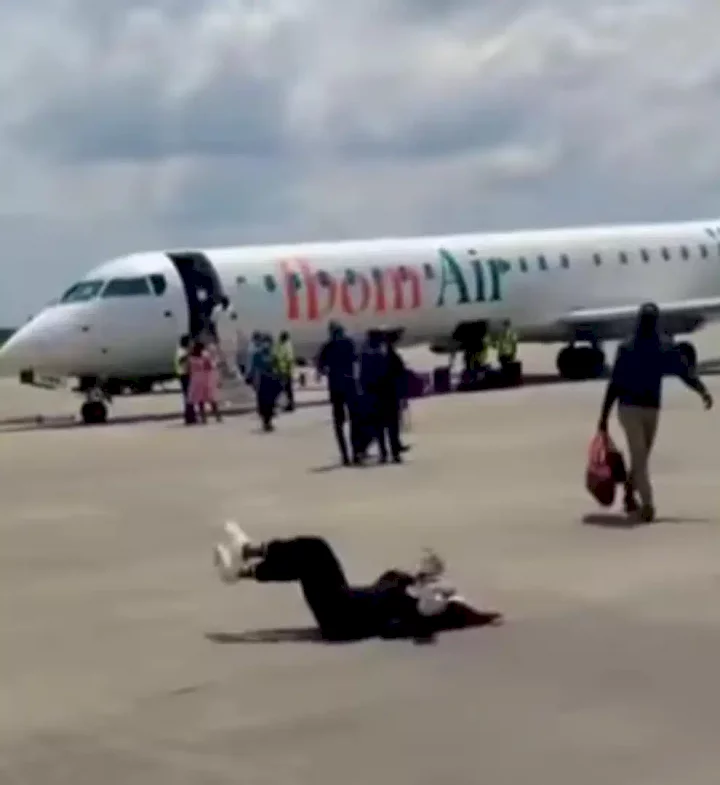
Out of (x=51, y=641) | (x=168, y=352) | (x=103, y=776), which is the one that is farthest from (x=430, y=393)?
(x=103, y=776)

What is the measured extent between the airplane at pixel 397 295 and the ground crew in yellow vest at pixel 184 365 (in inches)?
38.1

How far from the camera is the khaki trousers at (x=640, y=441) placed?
15.8 metres

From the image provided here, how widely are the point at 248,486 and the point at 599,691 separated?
11.2 m

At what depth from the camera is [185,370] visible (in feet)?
109

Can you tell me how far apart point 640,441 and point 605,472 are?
380mm

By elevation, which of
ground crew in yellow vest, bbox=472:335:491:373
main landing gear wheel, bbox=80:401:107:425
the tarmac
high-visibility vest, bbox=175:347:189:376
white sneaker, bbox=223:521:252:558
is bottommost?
the tarmac

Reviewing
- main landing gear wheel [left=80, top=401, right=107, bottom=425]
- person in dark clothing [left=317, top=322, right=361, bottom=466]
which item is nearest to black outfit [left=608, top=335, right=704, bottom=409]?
person in dark clothing [left=317, top=322, right=361, bottom=466]

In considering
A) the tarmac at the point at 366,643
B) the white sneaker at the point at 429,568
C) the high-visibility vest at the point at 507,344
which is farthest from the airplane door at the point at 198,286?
the white sneaker at the point at 429,568

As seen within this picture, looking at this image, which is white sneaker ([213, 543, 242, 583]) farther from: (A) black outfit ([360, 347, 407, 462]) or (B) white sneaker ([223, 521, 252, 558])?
(A) black outfit ([360, 347, 407, 462])

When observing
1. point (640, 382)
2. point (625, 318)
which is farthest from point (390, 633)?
point (625, 318)

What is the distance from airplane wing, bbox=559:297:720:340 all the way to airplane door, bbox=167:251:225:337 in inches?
377

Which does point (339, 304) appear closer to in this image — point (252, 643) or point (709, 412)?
point (709, 412)

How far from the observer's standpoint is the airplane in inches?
1438

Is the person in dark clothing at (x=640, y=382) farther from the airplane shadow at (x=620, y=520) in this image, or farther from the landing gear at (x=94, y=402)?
the landing gear at (x=94, y=402)
